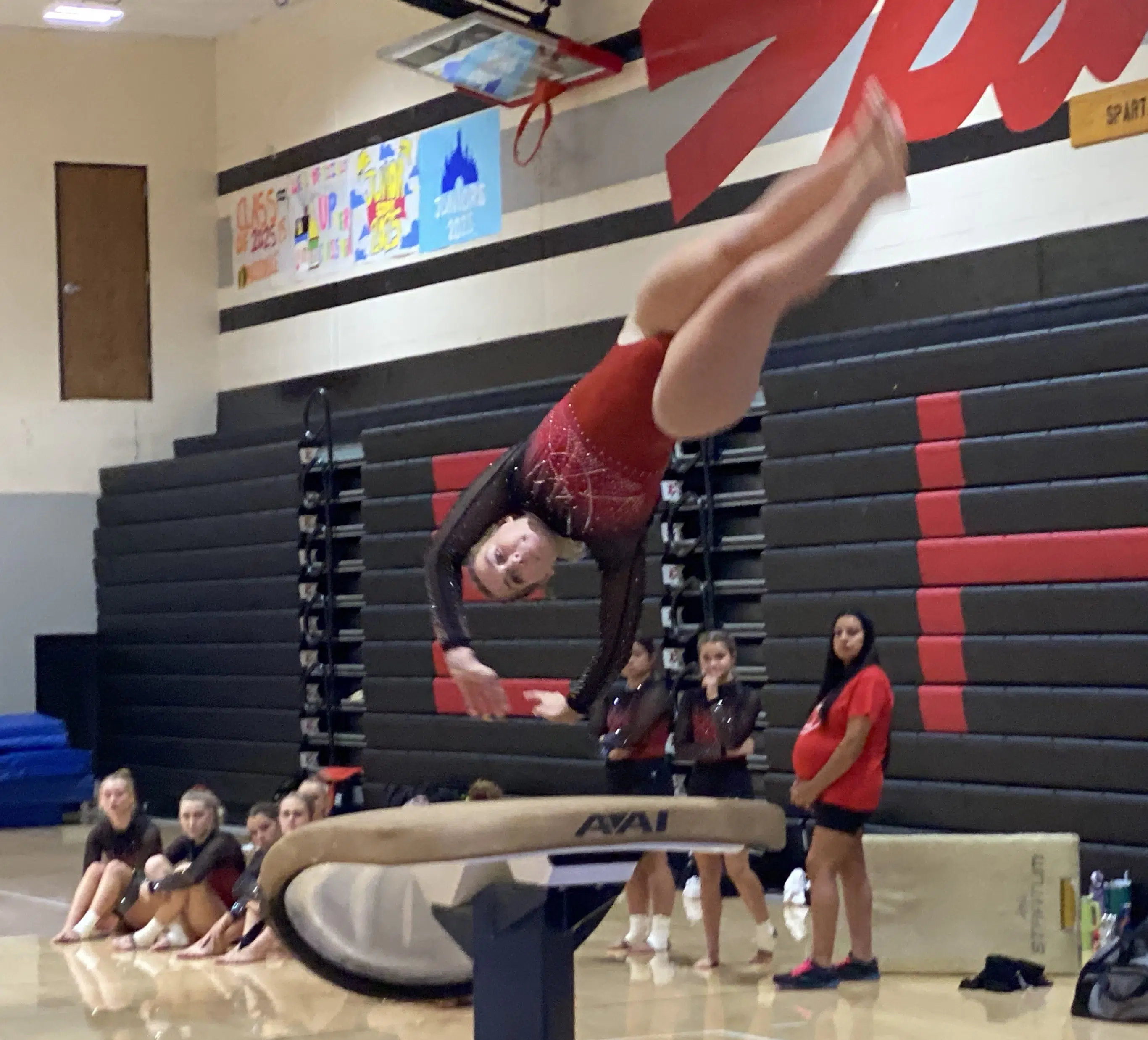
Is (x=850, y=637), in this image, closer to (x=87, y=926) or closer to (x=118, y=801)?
(x=118, y=801)

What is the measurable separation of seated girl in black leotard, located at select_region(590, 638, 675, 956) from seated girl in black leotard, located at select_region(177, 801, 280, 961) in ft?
4.66

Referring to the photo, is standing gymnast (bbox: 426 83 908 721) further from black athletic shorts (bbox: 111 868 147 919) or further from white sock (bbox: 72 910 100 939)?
white sock (bbox: 72 910 100 939)

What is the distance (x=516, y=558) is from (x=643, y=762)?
286 centimetres

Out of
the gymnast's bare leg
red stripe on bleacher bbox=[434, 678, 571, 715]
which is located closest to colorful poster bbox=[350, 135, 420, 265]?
red stripe on bleacher bbox=[434, 678, 571, 715]

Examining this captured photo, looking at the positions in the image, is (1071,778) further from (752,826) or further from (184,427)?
(184,427)

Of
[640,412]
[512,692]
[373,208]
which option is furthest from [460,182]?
[640,412]

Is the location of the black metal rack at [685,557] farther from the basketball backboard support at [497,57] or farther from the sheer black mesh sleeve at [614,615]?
the sheer black mesh sleeve at [614,615]

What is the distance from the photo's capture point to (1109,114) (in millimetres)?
6352

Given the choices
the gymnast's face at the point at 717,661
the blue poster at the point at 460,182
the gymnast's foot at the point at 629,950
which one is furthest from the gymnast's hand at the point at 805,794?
the blue poster at the point at 460,182

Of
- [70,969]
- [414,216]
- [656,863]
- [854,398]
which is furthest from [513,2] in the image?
[70,969]

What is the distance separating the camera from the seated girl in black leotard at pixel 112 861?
707 centimetres

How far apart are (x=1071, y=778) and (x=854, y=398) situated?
186 centimetres

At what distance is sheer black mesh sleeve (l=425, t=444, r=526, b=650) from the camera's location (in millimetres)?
3732

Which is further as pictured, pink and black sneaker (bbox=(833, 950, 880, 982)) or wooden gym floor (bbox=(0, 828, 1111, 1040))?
pink and black sneaker (bbox=(833, 950, 880, 982))
